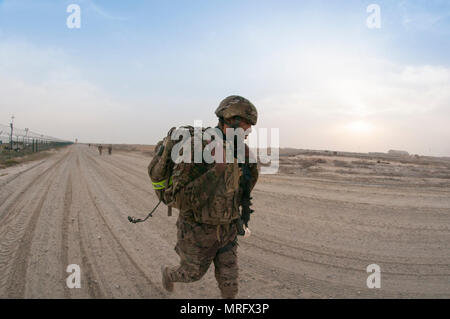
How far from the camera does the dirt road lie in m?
2.69

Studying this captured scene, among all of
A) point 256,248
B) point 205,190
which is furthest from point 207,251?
point 256,248

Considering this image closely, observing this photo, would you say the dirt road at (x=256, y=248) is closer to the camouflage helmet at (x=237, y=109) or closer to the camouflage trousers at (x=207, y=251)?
the camouflage trousers at (x=207, y=251)

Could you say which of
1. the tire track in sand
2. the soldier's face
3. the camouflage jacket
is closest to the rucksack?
the camouflage jacket

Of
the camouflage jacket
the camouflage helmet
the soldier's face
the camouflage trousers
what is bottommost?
the camouflage trousers

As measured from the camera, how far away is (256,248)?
3.85 m

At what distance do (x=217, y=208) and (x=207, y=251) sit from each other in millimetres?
436

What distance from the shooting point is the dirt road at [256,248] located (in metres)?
2.69

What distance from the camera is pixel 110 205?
5984 millimetres

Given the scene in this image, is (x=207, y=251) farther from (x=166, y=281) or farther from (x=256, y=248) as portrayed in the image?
(x=256, y=248)

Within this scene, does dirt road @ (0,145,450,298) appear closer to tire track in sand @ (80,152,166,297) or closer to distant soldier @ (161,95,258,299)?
tire track in sand @ (80,152,166,297)

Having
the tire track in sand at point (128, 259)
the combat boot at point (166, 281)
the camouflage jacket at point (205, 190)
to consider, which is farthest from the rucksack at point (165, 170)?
the tire track in sand at point (128, 259)
